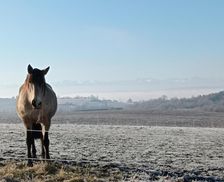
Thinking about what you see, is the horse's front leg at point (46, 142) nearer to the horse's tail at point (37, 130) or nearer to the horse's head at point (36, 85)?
the horse's tail at point (37, 130)

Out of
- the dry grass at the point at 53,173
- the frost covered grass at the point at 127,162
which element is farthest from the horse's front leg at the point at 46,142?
the dry grass at the point at 53,173

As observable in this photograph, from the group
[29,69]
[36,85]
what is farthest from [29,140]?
[29,69]

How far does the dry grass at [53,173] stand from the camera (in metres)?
9.50

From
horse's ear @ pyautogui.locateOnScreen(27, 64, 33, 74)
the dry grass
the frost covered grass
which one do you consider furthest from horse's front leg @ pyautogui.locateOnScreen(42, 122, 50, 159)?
horse's ear @ pyautogui.locateOnScreen(27, 64, 33, 74)

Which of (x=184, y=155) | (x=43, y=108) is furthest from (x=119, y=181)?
(x=184, y=155)

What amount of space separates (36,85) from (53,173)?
7.81 feet

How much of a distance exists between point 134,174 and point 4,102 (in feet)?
413

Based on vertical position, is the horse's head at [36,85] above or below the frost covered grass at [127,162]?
above

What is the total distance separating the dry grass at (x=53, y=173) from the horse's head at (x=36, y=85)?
1.58 m

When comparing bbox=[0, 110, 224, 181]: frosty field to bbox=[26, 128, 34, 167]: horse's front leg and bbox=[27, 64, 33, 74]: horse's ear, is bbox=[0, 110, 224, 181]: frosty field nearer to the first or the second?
bbox=[26, 128, 34, 167]: horse's front leg

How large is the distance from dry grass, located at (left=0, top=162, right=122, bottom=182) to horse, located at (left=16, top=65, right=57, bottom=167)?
61cm

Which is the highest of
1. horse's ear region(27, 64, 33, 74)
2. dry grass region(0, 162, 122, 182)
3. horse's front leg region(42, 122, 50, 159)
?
horse's ear region(27, 64, 33, 74)

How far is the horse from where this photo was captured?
11133mm

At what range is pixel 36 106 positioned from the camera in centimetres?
1088
